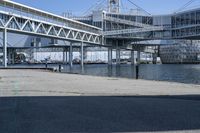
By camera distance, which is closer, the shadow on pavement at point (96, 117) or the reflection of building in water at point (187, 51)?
the shadow on pavement at point (96, 117)

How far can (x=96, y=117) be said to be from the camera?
37.8 feet

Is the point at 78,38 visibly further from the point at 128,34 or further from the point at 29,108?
the point at 29,108

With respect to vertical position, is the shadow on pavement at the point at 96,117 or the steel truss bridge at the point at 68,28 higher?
the steel truss bridge at the point at 68,28

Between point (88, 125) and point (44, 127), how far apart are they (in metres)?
1.16

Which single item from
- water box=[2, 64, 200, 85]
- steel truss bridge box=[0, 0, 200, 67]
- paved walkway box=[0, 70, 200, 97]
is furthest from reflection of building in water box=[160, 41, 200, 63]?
paved walkway box=[0, 70, 200, 97]

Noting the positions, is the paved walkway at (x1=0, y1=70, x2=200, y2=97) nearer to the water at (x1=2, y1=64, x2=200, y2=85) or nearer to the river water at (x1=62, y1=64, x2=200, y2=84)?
the water at (x1=2, y1=64, x2=200, y2=85)

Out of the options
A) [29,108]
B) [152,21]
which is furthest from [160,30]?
[29,108]

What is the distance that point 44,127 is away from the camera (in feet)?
32.4

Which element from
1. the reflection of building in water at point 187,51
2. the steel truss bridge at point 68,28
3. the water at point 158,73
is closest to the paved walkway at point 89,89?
the water at point 158,73

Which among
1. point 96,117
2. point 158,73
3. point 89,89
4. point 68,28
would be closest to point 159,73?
point 158,73

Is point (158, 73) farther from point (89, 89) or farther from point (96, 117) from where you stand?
point (96, 117)

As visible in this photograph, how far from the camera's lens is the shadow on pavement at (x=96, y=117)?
9828 mm

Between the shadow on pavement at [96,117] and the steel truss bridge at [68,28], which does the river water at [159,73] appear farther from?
the shadow on pavement at [96,117]

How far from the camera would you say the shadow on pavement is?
9.83m
